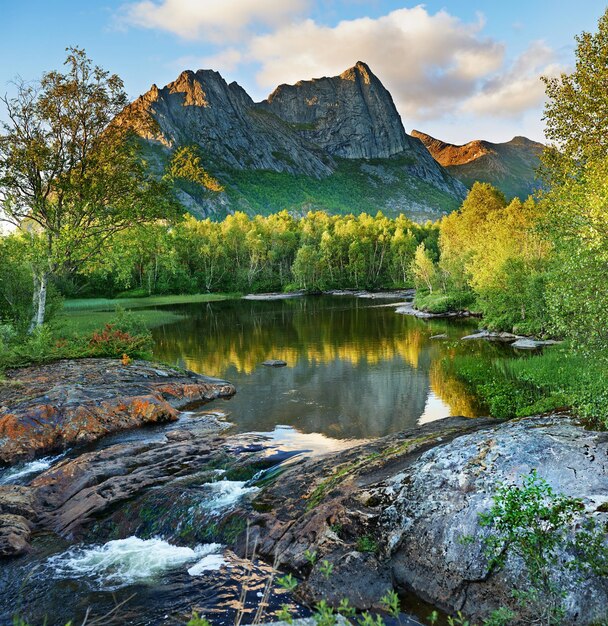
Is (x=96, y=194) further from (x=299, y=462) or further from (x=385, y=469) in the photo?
(x=385, y=469)

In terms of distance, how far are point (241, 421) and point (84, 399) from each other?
698 cm

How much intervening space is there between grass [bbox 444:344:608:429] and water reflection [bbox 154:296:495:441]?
1.30m

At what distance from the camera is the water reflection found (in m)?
21.2

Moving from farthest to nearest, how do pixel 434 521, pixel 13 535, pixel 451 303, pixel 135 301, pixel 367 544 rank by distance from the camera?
pixel 135 301 → pixel 451 303 → pixel 13 535 → pixel 367 544 → pixel 434 521

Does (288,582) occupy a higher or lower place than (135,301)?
lower

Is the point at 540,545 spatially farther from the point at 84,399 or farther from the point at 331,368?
the point at 331,368

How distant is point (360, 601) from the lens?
812 centimetres

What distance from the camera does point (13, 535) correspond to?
10.7 metres

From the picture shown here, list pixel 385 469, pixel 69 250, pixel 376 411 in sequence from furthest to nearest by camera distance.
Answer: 1. pixel 69 250
2. pixel 376 411
3. pixel 385 469

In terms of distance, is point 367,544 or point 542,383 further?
point 542,383

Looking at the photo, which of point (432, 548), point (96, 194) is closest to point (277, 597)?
point (432, 548)

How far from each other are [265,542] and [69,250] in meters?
25.2

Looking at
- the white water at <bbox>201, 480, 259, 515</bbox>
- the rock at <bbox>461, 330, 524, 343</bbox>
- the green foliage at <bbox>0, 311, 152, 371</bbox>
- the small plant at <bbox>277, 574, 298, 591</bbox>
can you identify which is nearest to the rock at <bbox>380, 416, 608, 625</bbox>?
the white water at <bbox>201, 480, 259, 515</bbox>

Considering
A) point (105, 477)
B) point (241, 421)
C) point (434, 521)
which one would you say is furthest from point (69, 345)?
point (434, 521)
